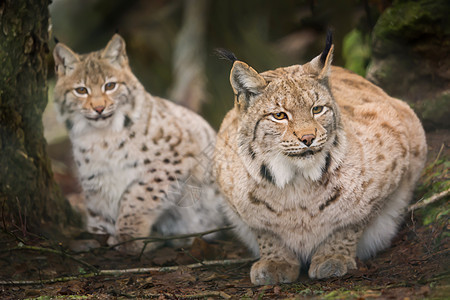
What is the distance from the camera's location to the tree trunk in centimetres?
508

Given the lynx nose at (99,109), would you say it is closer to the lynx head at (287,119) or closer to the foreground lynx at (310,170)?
the foreground lynx at (310,170)

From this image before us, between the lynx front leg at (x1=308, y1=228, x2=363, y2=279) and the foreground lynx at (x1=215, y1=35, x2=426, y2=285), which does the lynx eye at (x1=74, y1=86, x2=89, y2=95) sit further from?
the lynx front leg at (x1=308, y1=228, x2=363, y2=279)

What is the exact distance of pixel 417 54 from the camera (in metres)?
Result: 5.83

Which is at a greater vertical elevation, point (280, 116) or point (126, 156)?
point (280, 116)

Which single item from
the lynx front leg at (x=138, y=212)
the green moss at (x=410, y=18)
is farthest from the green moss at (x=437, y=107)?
the lynx front leg at (x=138, y=212)

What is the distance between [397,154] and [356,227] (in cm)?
75

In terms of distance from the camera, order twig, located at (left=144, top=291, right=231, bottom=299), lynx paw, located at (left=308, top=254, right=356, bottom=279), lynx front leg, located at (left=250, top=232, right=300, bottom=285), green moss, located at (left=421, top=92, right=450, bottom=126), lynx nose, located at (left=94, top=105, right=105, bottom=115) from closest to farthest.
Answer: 1. twig, located at (left=144, top=291, right=231, bottom=299)
2. lynx paw, located at (left=308, top=254, right=356, bottom=279)
3. lynx front leg, located at (left=250, top=232, right=300, bottom=285)
4. green moss, located at (left=421, top=92, right=450, bottom=126)
5. lynx nose, located at (left=94, top=105, right=105, bottom=115)

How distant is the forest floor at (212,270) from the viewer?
12.9 feet

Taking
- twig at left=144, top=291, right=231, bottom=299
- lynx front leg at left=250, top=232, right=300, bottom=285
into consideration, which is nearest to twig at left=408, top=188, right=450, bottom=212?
lynx front leg at left=250, top=232, right=300, bottom=285

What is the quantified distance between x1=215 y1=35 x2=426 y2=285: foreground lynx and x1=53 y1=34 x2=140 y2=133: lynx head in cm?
143

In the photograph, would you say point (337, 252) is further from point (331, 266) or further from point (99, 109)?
point (99, 109)

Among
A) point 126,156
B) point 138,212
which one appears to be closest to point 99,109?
point 126,156

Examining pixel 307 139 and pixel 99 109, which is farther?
pixel 99 109

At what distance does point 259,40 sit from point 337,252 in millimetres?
4194
